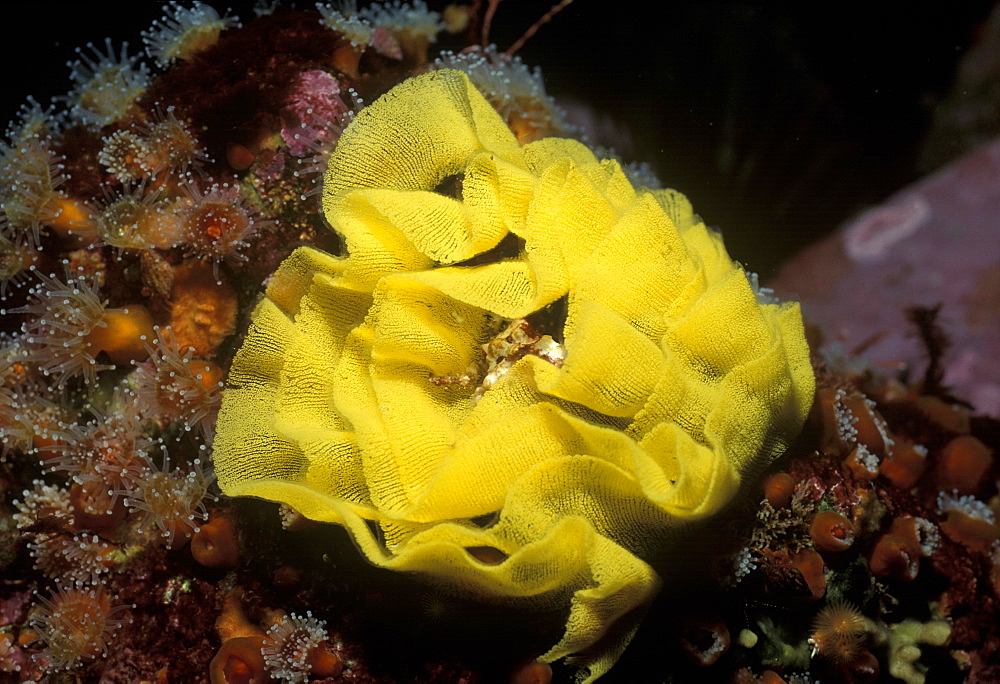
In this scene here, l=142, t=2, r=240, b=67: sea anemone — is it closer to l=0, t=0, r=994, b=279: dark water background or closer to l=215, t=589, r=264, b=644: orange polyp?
l=0, t=0, r=994, b=279: dark water background

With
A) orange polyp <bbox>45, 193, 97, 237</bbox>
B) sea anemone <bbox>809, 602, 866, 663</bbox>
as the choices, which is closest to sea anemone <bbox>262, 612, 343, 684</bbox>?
sea anemone <bbox>809, 602, 866, 663</bbox>

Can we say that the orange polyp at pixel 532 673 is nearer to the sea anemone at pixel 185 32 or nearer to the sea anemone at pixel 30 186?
the sea anemone at pixel 30 186

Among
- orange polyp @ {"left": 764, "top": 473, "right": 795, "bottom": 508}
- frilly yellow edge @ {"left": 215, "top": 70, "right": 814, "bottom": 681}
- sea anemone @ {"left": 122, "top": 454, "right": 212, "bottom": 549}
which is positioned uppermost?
frilly yellow edge @ {"left": 215, "top": 70, "right": 814, "bottom": 681}

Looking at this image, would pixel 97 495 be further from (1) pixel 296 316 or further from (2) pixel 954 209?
(2) pixel 954 209

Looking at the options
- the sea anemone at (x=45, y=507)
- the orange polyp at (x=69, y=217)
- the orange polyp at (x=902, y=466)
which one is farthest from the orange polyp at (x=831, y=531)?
the orange polyp at (x=69, y=217)

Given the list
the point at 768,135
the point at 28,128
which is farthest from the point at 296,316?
the point at 768,135

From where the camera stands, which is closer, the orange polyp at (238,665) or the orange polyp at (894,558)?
the orange polyp at (238,665)
